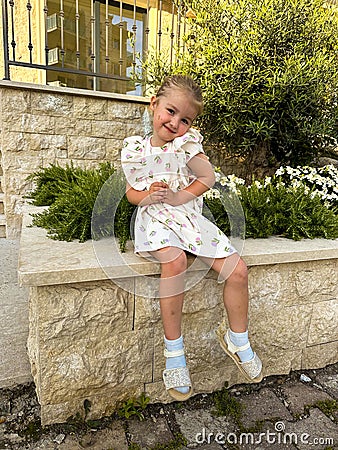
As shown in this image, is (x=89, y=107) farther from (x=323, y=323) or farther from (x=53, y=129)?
(x=323, y=323)

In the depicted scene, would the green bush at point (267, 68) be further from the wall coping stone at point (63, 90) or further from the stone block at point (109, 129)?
the stone block at point (109, 129)

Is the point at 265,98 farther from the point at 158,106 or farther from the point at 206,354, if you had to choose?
the point at 206,354

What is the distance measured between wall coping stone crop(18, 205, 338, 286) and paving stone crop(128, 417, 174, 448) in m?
0.59

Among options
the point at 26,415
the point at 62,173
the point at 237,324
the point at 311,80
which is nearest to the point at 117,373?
the point at 26,415

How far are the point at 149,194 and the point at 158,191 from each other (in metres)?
0.04

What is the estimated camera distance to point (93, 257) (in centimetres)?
140

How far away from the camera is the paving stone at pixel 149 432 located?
1.35m

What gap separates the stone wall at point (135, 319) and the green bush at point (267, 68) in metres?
1.32

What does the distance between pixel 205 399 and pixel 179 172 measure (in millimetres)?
986

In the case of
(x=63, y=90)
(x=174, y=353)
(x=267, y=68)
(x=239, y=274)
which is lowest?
(x=174, y=353)

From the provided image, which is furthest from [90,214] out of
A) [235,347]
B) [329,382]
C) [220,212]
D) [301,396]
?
[329,382]

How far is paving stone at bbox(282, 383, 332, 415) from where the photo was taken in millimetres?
1593

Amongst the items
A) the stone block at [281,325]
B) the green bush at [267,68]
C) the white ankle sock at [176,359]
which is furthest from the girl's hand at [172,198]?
the green bush at [267,68]

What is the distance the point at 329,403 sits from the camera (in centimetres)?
161
